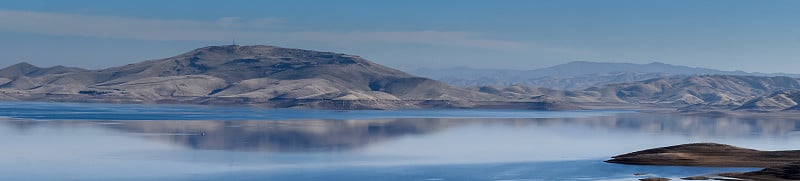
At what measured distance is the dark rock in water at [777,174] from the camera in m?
58.7

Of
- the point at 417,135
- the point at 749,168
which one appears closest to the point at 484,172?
the point at 749,168

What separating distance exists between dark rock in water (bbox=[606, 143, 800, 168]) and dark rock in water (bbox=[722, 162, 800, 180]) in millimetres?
8915

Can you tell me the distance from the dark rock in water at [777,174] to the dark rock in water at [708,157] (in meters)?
8.91

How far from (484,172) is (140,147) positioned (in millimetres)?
31767

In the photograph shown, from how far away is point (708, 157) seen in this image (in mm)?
75688

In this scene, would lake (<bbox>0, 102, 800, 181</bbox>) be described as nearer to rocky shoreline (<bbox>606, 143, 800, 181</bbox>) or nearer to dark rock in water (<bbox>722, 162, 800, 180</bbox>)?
rocky shoreline (<bbox>606, 143, 800, 181</bbox>)

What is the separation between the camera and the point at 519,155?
8081 centimetres

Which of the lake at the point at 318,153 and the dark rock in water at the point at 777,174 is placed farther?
the lake at the point at 318,153

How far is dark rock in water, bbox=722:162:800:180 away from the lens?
192ft

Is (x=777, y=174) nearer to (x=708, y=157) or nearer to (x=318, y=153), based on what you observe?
(x=708, y=157)

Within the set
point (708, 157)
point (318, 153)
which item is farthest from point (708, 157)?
point (318, 153)

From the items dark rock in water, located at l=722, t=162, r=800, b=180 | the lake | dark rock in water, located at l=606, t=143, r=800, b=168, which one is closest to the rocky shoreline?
dark rock in water, located at l=606, t=143, r=800, b=168

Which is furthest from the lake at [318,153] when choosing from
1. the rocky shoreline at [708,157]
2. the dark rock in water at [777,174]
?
the dark rock in water at [777,174]

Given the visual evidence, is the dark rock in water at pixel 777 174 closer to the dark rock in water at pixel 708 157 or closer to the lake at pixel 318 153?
the lake at pixel 318 153
